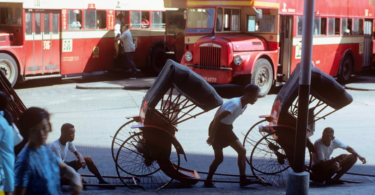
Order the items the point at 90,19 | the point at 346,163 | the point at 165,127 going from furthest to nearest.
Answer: the point at 90,19 < the point at 346,163 < the point at 165,127

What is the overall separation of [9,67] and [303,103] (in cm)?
1227

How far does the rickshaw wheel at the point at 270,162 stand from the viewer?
8758 mm

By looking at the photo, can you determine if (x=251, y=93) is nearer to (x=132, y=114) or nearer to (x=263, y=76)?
(x=132, y=114)

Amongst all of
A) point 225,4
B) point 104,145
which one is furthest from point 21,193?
point 225,4

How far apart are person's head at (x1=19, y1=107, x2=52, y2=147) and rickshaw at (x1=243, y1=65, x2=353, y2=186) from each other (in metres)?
4.58

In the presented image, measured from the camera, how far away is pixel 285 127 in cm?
859

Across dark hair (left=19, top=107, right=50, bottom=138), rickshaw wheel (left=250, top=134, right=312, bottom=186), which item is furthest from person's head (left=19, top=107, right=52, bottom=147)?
rickshaw wheel (left=250, top=134, right=312, bottom=186)

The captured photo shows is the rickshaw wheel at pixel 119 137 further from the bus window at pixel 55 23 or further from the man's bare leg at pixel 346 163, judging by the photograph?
the bus window at pixel 55 23

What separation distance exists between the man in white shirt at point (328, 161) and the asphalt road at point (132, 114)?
0.28 meters

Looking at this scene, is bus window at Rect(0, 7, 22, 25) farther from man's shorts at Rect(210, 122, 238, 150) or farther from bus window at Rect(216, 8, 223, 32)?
man's shorts at Rect(210, 122, 238, 150)

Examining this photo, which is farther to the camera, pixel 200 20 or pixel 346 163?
pixel 200 20

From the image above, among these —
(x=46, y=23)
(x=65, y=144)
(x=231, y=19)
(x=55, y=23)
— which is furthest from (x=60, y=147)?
(x=55, y=23)

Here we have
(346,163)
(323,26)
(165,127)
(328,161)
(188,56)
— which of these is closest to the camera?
(165,127)

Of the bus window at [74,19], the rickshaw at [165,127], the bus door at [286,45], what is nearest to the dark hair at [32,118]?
the rickshaw at [165,127]
